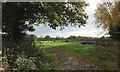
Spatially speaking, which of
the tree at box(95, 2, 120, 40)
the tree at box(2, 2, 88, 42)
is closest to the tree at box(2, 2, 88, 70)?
the tree at box(2, 2, 88, 42)

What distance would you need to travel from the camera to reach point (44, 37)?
60.4 metres

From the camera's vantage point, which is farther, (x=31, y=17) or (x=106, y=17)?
(x=106, y=17)

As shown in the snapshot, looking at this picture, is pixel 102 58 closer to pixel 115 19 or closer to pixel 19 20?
pixel 19 20

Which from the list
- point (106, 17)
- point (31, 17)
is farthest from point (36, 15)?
point (106, 17)

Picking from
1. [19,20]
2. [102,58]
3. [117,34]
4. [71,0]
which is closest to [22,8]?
[19,20]

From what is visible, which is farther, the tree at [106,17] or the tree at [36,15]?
the tree at [106,17]

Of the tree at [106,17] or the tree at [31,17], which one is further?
the tree at [106,17]

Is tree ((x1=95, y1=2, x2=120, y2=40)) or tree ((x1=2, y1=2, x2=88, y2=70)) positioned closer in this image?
tree ((x1=2, y1=2, x2=88, y2=70))

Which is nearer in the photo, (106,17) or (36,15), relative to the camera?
(36,15)

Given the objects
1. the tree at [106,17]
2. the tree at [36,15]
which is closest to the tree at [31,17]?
the tree at [36,15]

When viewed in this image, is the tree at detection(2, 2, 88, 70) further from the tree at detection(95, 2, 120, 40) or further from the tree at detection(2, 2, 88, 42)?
the tree at detection(95, 2, 120, 40)

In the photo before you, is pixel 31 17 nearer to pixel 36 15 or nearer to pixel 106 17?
pixel 36 15

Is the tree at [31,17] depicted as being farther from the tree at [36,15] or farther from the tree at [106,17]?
the tree at [106,17]

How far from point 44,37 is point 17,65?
44704 millimetres
